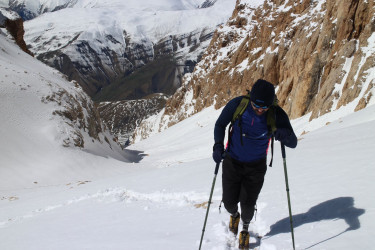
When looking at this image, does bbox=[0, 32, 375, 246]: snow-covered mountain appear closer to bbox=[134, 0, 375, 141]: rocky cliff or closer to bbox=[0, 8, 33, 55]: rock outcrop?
bbox=[134, 0, 375, 141]: rocky cliff

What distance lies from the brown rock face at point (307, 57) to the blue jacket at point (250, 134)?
21.0 metres

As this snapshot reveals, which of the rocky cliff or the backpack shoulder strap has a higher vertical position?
the backpack shoulder strap

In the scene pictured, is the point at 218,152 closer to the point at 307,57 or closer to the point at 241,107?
the point at 241,107

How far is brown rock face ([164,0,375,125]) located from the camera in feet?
93.4

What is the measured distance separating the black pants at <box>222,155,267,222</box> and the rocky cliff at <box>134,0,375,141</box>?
69.0ft

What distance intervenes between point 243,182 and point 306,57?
39640mm

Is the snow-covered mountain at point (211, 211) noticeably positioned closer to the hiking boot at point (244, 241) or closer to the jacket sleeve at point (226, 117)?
the hiking boot at point (244, 241)

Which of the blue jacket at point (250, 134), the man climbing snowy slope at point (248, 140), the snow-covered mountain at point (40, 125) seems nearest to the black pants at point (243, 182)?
the man climbing snowy slope at point (248, 140)

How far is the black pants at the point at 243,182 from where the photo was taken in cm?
503

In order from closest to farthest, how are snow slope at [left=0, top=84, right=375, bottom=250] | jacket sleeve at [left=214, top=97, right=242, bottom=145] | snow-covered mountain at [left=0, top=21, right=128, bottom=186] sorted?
jacket sleeve at [left=214, top=97, right=242, bottom=145] → snow slope at [left=0, top=84, right=375, bottom=250] → snow-covered mountain at [left=0, top=21, right=128, bottom=186]

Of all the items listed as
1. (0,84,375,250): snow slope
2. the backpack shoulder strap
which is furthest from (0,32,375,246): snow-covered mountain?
the backpack shoulder strap

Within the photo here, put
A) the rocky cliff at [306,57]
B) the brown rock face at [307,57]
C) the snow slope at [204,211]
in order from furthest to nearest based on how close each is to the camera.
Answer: the brown rock face at [307,57] → the rocky cliff at [306,57] → the snow slope at [204,211]

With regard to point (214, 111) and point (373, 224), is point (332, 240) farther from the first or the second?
point (214, 111)

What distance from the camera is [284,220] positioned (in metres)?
5.71
